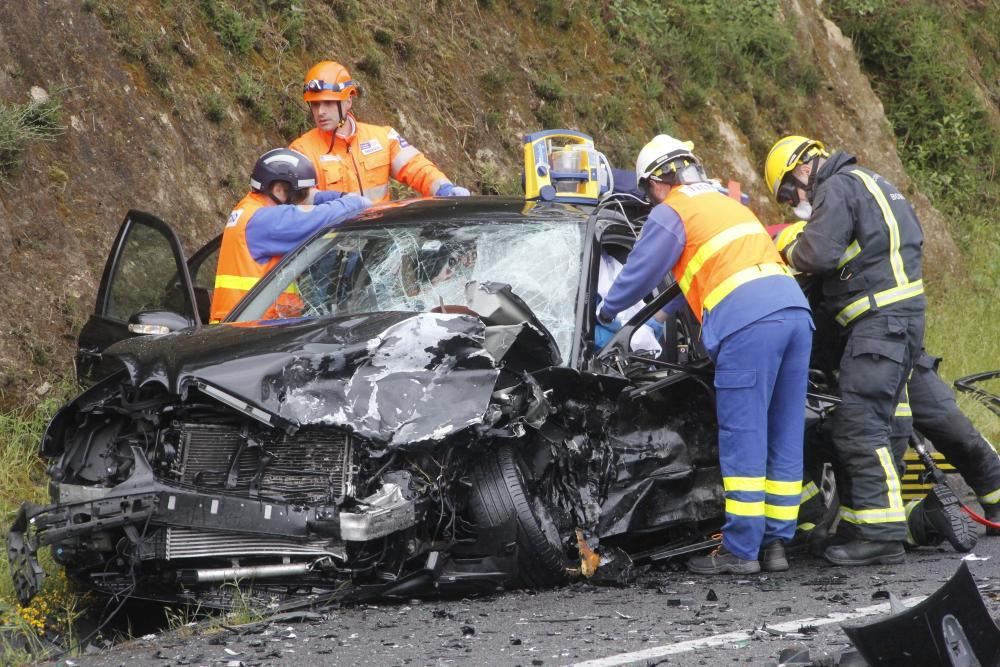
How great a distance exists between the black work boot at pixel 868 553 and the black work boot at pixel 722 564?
556 mm

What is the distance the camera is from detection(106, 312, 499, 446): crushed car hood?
473 centimetres

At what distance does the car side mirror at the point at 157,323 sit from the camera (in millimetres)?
5980

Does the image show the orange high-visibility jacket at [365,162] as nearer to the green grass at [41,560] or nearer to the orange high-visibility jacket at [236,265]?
the orange high-visibility jacket at [236,265]

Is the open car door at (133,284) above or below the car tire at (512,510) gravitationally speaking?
above

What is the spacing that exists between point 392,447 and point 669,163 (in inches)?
83.6

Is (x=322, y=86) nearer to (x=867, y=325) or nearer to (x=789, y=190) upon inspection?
(x=789, y=190)

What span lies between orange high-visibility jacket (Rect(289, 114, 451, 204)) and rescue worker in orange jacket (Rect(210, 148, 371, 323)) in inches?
46.7

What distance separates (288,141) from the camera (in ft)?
33.6

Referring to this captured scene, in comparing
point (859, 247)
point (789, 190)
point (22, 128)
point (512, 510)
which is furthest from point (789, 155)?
point (22, 128)

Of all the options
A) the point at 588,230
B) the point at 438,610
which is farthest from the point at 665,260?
the point at 438,610

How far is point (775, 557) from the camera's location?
598 cm

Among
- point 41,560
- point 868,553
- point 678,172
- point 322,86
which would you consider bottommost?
point 868,553

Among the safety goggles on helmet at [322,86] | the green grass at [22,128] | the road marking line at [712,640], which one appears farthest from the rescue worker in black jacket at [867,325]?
the green grass at [22,128]

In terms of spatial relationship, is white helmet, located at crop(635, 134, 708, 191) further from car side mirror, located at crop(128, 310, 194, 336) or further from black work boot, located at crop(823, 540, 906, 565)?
car side mirror, located at crop(128, 310, 194, 336)
